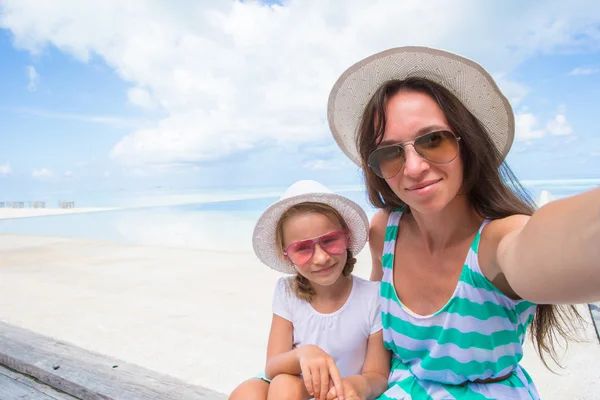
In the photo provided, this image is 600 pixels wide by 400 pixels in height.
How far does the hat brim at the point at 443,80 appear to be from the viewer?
1.52 m

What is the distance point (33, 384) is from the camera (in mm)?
2389

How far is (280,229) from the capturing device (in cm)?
193

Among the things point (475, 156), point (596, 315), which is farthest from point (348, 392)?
point (596, 315)

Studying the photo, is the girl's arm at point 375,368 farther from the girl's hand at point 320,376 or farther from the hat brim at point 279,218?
the hat brim at point 279,218

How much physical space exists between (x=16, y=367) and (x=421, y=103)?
8.52 feet

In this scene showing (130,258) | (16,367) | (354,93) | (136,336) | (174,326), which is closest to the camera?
(354,93)

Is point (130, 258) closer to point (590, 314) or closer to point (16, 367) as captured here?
point (16, 367)

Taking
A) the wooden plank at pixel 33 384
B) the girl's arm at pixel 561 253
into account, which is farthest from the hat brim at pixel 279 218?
the wooden plank at pixel 33 384

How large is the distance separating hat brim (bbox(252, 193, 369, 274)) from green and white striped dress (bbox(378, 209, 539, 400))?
15.1 inches

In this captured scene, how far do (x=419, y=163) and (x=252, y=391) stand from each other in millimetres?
955

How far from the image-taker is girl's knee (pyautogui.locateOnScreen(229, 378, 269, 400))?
152cm

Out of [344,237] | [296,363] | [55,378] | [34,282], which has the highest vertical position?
[344,237]

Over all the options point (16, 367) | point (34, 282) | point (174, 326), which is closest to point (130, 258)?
point (34, 282)

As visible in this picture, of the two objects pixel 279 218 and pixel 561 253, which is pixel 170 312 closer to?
pixel 279 218
